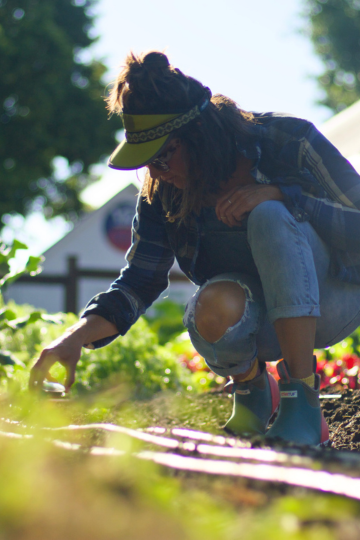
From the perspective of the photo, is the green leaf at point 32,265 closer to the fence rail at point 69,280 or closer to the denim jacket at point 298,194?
the denim jacket at point 298,194

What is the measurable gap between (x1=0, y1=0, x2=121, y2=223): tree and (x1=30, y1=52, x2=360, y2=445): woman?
15708mm

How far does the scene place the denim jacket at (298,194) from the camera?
5.49 feet

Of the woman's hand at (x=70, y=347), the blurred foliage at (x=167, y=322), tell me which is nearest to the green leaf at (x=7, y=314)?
the woman's hand at (x=70, y=347)

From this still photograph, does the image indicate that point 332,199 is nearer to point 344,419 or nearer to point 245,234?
point 245,234

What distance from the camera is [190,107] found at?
165cm

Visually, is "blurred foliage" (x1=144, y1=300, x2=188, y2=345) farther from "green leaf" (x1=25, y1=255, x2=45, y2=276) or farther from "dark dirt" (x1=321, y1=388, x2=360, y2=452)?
"dark dirt" (x1=321, y1=388, x2=360, y2=452)

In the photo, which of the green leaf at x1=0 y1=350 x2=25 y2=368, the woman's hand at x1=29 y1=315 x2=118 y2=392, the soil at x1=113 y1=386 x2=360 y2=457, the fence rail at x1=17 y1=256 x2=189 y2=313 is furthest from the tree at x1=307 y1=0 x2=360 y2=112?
the woman's hand at x1=29 y1=315 x2=118 y2=392

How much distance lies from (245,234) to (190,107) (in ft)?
1.48

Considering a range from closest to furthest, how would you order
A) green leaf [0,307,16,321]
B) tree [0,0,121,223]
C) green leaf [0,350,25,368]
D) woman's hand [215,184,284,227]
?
woman's hand [215,184,284,227], green leaf [0,350,25,368], green leaf [0,307,16,321], tree [0,0,121,223]

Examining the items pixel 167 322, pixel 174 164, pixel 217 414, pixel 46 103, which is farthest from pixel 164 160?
pixel 46 103

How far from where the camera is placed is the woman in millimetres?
1498

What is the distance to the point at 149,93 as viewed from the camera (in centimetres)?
162

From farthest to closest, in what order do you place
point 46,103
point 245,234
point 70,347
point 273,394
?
1. point 46,103
2. point 273,394
3. point 245,234
4. point 70,347

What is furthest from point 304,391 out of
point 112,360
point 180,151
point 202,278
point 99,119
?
point 99,119
